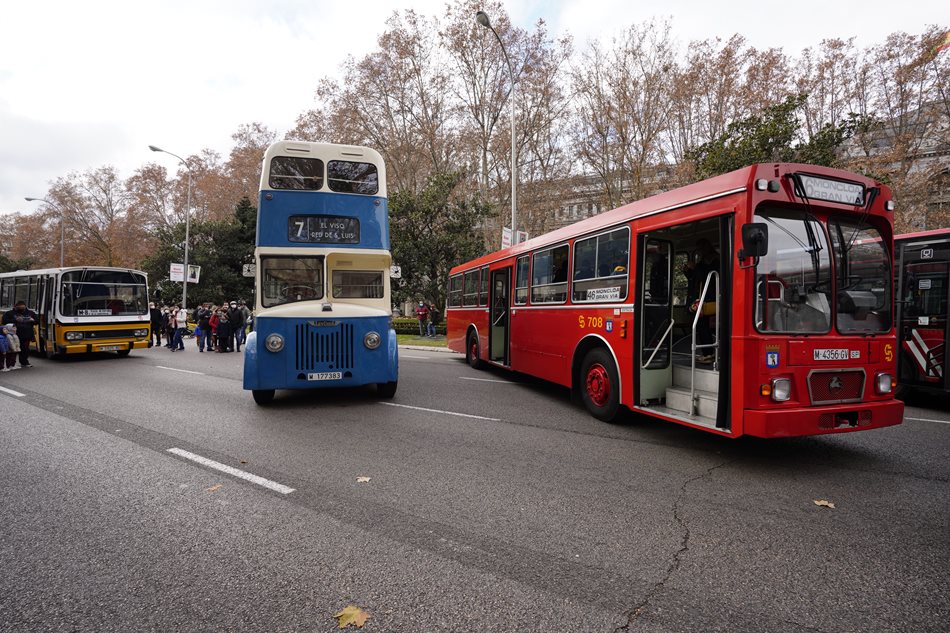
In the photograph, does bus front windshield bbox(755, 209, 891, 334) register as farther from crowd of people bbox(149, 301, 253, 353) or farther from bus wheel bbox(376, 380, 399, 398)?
crowd of people bbox(149, 301, 253, 353)

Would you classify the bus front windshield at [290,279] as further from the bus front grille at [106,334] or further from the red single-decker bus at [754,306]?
the bus front grille at [106,334]

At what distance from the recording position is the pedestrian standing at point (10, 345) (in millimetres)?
12227

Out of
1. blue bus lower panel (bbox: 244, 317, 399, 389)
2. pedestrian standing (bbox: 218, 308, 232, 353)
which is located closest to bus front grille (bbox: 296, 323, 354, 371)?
blue bus lower panel (bbox: 244, 317, 399, 389)

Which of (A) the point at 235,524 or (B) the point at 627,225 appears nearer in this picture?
(A) the point at 235,524

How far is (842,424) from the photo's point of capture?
187 inches

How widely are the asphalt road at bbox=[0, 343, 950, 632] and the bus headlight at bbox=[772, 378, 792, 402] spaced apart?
720mm

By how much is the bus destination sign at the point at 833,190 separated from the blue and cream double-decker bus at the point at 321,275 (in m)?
5.74

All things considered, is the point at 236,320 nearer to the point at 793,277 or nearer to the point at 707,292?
the point at 707,292

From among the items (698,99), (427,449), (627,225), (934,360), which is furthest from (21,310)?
(698,99)

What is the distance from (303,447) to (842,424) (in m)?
5.37

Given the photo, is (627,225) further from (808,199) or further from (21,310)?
(21,310)

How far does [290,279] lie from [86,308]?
416 inches

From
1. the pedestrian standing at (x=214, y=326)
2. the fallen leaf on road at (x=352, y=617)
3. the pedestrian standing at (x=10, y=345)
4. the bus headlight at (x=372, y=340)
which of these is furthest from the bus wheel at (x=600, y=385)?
the pedestrian standing at (x=214, y=326)

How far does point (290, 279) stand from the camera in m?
7.99
